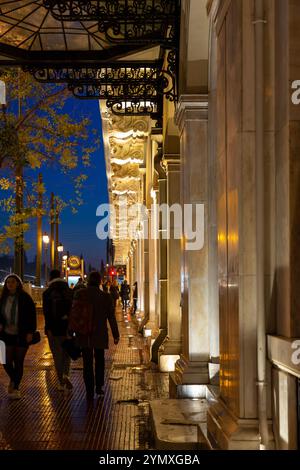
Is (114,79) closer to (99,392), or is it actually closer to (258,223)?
(99,392)

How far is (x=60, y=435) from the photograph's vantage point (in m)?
8.62

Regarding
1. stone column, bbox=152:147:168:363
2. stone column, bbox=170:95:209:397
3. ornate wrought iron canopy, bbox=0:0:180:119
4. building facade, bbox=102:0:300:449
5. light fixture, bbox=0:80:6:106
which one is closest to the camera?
building facade, bbox=102:0:300:449

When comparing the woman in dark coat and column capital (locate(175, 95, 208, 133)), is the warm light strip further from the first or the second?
column capital (locate(175, 95, 208, 133))

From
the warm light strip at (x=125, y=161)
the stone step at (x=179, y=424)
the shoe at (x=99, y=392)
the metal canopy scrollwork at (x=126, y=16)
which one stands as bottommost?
the shoe at (x=99, y=392)

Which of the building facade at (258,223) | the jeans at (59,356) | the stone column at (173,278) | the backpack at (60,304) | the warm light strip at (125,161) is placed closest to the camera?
the building facade at (258,223)

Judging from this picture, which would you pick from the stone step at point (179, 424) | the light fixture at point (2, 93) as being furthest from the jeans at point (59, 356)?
the light fixture at point (2, 93)

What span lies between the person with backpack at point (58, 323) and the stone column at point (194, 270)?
2212 millimetres

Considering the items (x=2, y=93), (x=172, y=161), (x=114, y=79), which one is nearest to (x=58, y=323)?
(x=172, y=161)

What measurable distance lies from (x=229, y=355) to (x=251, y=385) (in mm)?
528

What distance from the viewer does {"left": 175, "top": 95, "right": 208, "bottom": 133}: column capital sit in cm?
1002

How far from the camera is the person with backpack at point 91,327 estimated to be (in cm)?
1122

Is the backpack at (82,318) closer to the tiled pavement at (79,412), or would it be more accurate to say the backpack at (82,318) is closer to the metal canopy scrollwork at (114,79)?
the tiled pavement at (79,412)

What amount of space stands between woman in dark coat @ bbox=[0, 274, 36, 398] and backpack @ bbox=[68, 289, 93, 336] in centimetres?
60

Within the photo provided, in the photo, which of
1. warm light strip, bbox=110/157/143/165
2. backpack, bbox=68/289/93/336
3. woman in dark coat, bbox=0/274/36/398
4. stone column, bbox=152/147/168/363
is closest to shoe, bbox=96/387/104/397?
backpack, bbox=68/289/93/336
